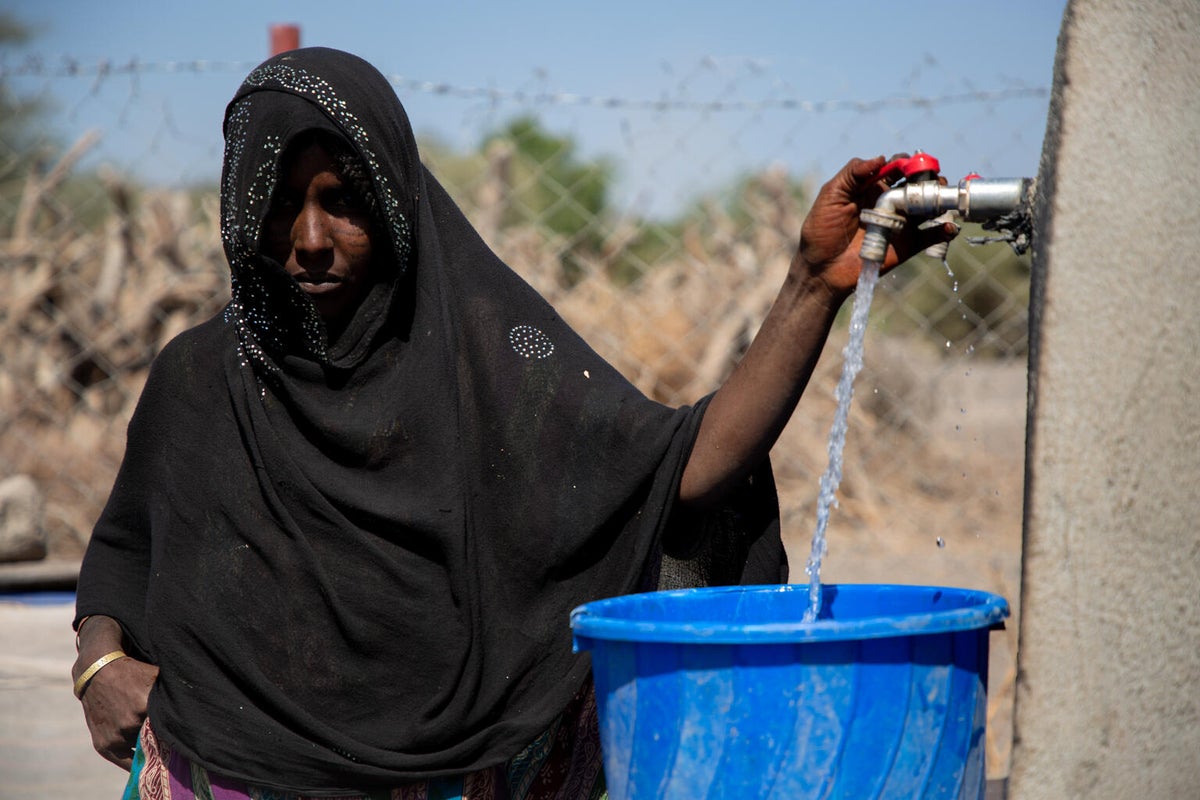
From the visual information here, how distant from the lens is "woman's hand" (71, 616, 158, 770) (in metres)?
1.90

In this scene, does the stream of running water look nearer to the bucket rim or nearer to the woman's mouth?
the bucket rim

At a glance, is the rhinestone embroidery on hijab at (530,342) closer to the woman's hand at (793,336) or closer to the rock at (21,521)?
the woman's hand at (793,336)

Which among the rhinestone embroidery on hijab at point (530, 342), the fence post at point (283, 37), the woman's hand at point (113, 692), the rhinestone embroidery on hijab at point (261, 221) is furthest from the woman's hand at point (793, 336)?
the fence post at point (283, 37)

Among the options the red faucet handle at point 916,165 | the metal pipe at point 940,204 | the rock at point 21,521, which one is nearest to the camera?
the metal pipe at point 940,204

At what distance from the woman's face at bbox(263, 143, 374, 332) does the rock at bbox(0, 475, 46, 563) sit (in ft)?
11.5

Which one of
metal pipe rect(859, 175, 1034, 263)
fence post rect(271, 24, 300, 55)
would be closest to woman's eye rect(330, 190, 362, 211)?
metal pipe rect(859, 175, 1034, 263)

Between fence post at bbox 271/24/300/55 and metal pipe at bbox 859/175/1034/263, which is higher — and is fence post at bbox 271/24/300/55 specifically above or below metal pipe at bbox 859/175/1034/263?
above

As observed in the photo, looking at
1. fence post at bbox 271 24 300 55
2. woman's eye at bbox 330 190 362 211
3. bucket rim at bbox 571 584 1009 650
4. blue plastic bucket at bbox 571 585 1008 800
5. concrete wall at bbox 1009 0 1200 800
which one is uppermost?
fence post at bbox 271 24 300 55

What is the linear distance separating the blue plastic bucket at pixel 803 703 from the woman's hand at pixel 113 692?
92cm

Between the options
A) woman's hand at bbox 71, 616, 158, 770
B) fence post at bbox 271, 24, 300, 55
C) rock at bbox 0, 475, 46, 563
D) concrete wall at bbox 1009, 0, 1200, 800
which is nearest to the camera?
concrete wall at bbox 1009, 0, 1200, 800

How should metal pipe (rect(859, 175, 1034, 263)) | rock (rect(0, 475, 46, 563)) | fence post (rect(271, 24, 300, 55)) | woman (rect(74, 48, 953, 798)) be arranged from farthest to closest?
rock (rect(0, 475, 46, 563))
fence post (rect(271, 24, 300, 55))
woman (rect(74, 48, 953, 798))
metal pipe (rect(859, 175, 1034, 263))

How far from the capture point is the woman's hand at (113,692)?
6.23ft

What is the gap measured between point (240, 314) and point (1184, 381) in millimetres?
1324

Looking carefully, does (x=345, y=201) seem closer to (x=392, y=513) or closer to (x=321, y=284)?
(x=321, y=284)
